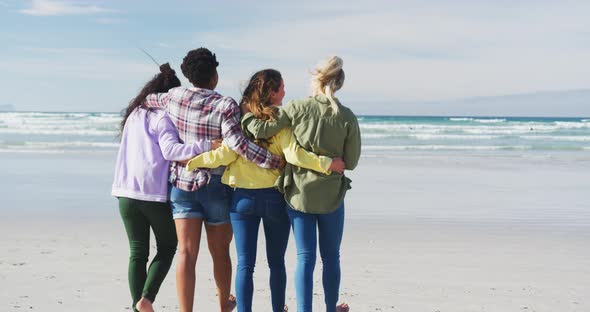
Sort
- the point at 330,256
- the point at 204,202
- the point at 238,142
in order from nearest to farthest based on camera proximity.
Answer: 1. the point at 238,142
2. the point at 204,202
3. the point at 330,256

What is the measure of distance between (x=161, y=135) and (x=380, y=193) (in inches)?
279

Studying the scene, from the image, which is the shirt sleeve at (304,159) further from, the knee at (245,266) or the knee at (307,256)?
the knee at (245,266)

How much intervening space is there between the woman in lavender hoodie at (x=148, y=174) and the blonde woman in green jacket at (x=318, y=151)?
42cm

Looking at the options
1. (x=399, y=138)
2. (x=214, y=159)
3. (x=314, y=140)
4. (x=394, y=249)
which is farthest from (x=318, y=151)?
(x=399, y=138)

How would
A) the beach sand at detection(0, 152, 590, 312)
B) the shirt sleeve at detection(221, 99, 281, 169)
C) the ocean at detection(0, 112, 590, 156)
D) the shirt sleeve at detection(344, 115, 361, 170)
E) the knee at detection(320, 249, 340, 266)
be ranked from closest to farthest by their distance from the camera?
the shirt sleeve at detection(221, 99, 281, 169) → the shirt sleeve at detection(344, 115, 361, 170) → the knee at detection(320, 249, 340, 266) → the beach sand at detection(0, 152, 590, 312) → the ocean at detection(0, 112, 590, 156)

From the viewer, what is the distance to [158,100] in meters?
3.61

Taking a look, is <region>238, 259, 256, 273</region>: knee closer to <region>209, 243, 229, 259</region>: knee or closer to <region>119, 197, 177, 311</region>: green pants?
<region>209, 243, 229, 259</region>: knee

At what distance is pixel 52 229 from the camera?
7.19m

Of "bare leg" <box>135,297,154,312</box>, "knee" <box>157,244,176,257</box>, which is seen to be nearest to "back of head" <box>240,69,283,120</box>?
"knee" <box>157,244,176,257</box>

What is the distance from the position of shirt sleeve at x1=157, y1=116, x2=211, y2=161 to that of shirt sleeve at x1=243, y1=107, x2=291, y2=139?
255 millimetres

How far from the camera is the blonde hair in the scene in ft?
11.5

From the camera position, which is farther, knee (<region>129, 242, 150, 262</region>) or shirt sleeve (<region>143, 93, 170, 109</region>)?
knee (<region>129, 242, 150, 262</region>)

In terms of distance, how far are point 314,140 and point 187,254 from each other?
3.02ft

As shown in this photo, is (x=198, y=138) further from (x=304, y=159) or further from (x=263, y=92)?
(x=304, y=159)
